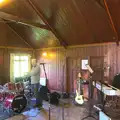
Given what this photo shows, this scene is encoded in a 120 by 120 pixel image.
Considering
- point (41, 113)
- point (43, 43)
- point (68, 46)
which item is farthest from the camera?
point (43, 43)

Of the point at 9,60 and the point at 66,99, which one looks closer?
the point at 66,99

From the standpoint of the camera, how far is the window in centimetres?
770

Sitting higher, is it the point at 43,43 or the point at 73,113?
the point at 43,43

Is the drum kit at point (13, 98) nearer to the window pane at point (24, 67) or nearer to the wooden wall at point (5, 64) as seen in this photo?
the wooden wall at point (5, 64)

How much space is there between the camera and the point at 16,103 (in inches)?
188

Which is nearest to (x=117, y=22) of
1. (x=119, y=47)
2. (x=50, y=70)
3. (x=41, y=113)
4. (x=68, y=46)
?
(x=119, y=47)

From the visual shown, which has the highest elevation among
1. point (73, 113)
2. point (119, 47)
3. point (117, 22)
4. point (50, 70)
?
point (117, 22)

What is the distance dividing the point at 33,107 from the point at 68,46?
2948 millimetres

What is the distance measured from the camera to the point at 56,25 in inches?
241

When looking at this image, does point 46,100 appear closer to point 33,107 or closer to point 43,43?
point 33,107

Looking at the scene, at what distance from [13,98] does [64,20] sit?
2928 millimetres

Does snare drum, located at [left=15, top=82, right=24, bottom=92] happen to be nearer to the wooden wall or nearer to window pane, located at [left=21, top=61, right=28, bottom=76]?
the wooden wall

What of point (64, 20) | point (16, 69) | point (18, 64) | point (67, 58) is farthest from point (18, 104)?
point (18, 64)

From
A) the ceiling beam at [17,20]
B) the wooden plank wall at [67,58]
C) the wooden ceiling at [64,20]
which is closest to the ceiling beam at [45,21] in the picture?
the wooden ceiling at [64,20]
